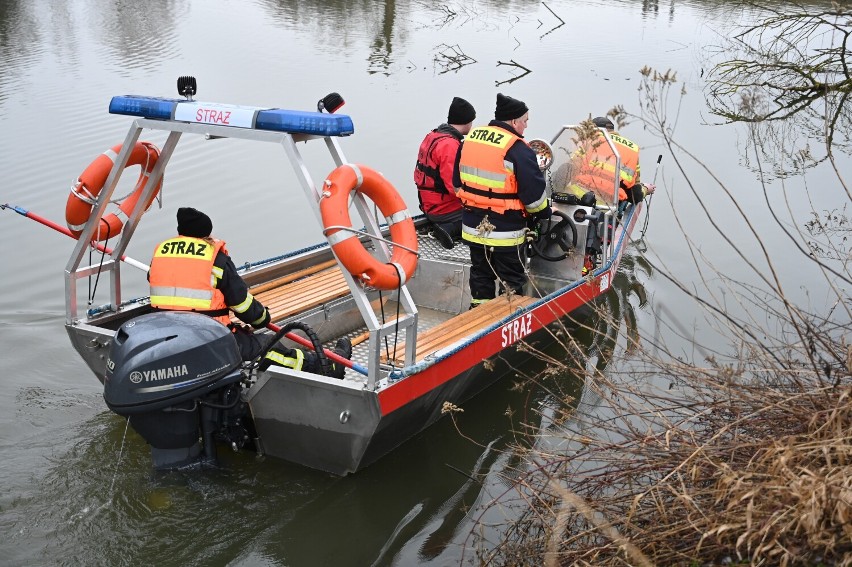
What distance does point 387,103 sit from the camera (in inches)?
657

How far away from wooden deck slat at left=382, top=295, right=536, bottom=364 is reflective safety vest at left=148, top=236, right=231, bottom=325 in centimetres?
132

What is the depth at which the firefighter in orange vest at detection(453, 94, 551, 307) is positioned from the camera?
23.3ft

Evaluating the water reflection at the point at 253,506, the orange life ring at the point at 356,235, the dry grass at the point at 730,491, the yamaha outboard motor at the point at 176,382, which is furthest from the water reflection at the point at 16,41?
the dry grass at the point at 730,491

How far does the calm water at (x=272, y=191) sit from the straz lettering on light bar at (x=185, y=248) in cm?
137

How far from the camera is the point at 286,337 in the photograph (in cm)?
620

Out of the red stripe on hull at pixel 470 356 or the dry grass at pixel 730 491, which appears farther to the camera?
the red stripe on hull at pixel 470 356

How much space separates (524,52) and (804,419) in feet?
61.4

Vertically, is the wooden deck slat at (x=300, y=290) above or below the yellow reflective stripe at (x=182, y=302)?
below

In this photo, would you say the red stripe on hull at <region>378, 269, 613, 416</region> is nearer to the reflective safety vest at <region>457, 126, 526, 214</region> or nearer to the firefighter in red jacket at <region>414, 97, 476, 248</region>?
the reflective safety vest at <region>457, 126, 526, 214</region>

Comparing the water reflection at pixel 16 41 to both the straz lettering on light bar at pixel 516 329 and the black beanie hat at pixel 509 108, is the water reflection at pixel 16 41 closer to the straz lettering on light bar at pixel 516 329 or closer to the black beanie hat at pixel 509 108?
the black beanie hat at pixel 509 108

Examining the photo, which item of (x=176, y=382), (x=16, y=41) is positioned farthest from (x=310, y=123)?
(x=16, y=41)

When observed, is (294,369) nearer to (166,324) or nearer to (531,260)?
(166,324)

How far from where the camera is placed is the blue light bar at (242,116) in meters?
5.23

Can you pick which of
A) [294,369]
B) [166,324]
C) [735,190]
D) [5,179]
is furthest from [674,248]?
[5,179]
